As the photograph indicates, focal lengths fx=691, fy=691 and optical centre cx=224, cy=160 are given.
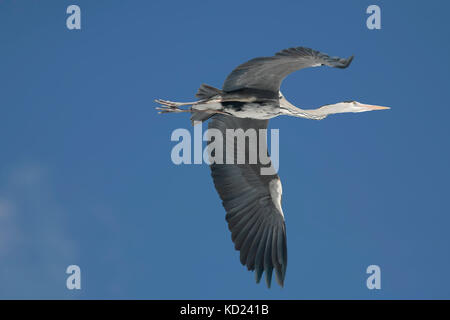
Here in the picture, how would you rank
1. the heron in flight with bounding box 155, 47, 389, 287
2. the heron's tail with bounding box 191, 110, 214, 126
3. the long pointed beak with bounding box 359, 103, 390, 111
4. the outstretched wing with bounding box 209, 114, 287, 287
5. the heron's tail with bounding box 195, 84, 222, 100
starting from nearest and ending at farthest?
the heron in flight with bounding box 155, 47, 389, 287 < the heron's tail with bounding box 195, 84, 222, 100 < the outstretched wing with bounding box 209, 114, 287, 287 < the heron's tail with bounding box 191, 110, 214, 126 < the long pointed beak with bounding box 359, 103, 390, 111

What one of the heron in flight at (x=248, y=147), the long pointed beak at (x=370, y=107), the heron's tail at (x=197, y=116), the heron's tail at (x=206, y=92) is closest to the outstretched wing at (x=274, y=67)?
the heron in flight at (x=248, y=147)

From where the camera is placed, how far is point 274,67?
1123 cm

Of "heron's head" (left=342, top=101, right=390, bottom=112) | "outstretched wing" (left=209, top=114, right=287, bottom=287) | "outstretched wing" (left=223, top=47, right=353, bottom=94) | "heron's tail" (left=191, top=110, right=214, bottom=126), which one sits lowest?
"outstretched wing" (left=209, top=114, right=287, bottom=287)

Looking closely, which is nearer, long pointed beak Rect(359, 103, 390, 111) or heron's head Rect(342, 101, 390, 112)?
heron's head Rect(342, 101, 390, 112)

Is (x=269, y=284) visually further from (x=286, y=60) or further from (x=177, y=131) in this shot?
(x=286, y=60)

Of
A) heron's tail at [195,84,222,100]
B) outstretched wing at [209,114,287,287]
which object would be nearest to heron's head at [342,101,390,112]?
outstretched wing at [209,114,287,287]

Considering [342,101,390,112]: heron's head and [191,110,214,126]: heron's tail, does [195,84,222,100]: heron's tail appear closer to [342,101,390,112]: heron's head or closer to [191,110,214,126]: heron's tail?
[191,110,214,126]: heron's tail

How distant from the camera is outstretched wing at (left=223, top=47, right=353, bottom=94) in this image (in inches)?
405

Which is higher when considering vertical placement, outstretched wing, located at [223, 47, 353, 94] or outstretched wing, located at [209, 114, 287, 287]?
outstretched wing, located at [223, 47, 353, 94]

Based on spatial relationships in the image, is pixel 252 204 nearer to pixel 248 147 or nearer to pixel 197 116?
pixel 248 147

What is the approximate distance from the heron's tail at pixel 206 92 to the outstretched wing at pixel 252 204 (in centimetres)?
97

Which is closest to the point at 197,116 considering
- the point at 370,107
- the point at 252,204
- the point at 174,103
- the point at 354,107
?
the point at 174,103

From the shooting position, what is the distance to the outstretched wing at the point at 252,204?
40.7 feet

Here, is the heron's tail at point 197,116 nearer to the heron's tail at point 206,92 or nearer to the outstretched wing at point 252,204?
the outstretched wing at point 252,204
